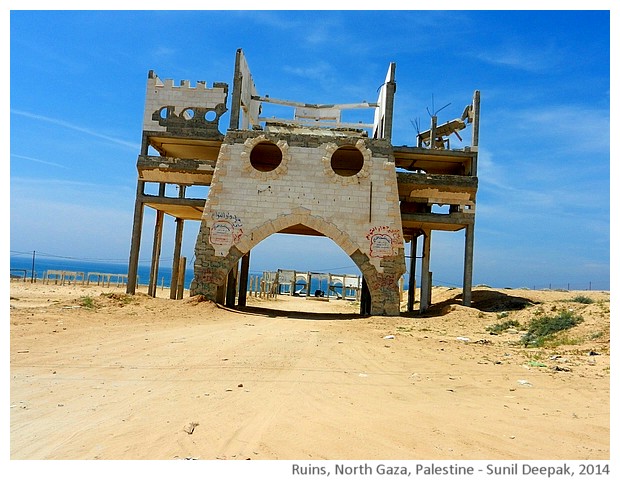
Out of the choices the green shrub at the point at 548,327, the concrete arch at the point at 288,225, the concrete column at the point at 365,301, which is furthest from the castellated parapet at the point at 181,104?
the green shrub at the point at 548,327

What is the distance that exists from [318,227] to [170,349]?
10.5 meters

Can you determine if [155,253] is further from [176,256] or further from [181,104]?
[181,104]

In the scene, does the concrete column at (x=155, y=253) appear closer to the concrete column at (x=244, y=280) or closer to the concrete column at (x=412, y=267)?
the concrete column at (x=244, y=280)

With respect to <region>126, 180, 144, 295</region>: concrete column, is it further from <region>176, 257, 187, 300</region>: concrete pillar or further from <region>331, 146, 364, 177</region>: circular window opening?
<region>331, 146, 364, 177</region>: circular window opening

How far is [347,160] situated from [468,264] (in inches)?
262

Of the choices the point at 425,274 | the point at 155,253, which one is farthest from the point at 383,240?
the point at 155,253

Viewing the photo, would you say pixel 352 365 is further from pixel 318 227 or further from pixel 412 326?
pixel 318 227

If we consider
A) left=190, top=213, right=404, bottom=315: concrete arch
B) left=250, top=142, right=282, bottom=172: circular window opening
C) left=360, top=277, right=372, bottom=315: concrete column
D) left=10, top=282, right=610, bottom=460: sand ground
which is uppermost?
left=250, top=142, right=282, bottom=172: circular window opening

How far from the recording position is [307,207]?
2000 cm

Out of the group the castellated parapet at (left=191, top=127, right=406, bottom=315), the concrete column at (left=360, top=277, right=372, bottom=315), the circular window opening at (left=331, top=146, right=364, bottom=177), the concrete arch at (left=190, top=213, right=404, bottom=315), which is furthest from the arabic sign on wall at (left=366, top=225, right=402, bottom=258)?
the concrete column at (left=360, top=277, right=372, bottom=315)

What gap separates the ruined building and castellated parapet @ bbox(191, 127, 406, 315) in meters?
0.04

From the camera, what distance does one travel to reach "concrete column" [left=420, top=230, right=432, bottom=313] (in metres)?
24.4
